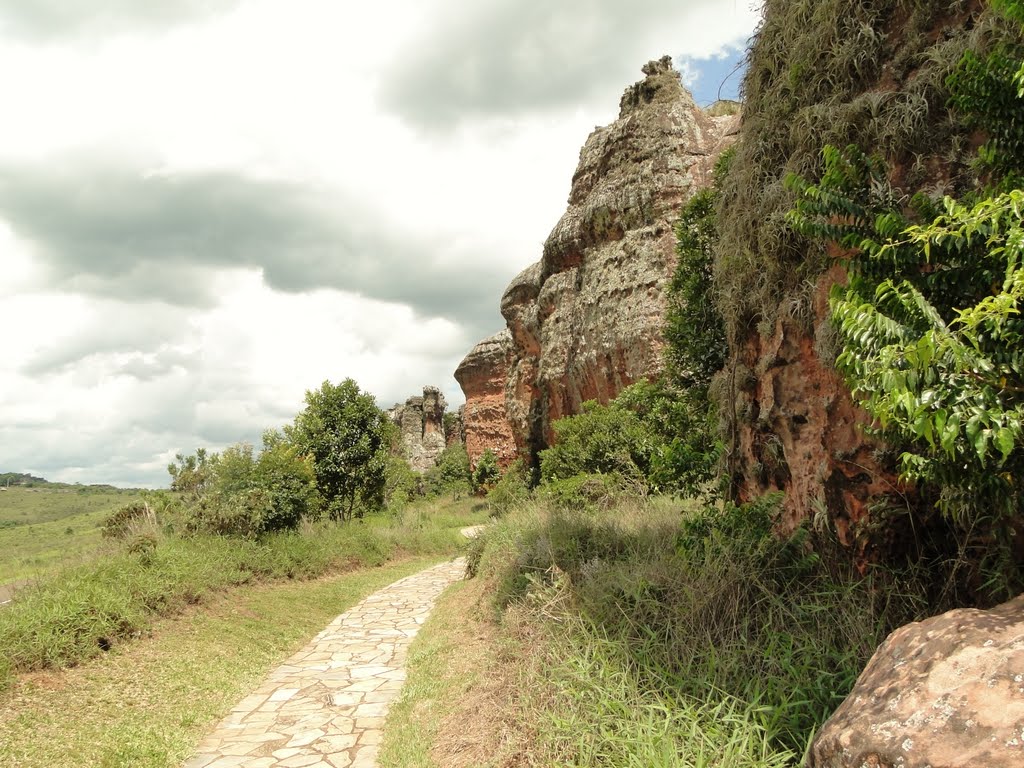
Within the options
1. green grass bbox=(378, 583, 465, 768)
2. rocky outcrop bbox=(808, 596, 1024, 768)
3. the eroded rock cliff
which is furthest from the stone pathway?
the eroded rock cliff

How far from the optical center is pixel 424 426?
189 feet

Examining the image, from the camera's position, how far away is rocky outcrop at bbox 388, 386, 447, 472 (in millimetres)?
54562

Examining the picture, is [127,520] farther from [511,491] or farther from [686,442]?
[686,442]

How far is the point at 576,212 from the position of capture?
18.7 m

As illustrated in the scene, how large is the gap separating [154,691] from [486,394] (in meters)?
27.0

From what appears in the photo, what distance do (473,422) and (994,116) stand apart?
1171 inches

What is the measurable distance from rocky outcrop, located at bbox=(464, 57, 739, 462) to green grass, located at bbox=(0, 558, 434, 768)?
910cm

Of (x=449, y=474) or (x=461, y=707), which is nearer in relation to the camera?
(x=461, y=707)

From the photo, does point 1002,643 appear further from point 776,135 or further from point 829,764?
point 776,135

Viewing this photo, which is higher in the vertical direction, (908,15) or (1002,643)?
(908,15)

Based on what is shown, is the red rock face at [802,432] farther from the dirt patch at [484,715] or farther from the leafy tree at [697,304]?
the dirt patch at [484,715]

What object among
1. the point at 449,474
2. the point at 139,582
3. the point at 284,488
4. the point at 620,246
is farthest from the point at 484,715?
the point at 449,474

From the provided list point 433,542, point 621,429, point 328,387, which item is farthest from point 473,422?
point 621,429

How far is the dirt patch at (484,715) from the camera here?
153 inches
